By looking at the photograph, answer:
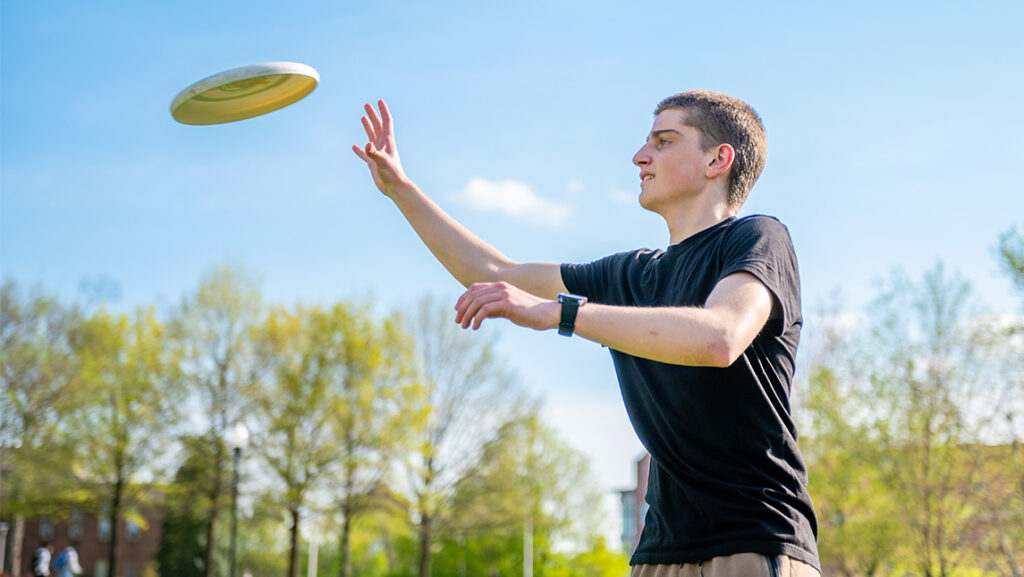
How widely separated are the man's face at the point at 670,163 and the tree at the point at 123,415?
1183 inches

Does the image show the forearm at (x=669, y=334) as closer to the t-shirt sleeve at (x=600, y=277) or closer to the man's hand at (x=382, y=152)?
the t-shirt sleeve at (x=600, y=277)

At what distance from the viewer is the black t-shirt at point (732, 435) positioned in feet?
8.52

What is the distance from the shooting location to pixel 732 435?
105 inches

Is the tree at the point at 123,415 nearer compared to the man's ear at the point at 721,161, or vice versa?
the man's ear at the point at 721,161

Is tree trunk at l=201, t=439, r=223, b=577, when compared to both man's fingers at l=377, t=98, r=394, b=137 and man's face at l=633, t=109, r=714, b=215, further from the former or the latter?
man's face at l=633, t=109, r=714, b=215

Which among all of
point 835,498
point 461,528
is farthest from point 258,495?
point 835,498

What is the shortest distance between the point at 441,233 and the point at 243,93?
140 cm

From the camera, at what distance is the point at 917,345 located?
26.0m

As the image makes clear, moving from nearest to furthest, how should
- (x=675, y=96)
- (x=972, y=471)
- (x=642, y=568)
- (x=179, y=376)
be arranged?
(x=642, y=568)
(x=675, y=96)
(x=972, y=471)
(x=179, y=376)

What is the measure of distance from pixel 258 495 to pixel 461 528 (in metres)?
7.56

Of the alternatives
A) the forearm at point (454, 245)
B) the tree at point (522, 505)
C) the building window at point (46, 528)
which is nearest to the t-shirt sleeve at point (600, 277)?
the forearm at point (454, 245)

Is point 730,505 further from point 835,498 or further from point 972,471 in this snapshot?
point 835,498

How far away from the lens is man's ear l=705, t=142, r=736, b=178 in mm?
3064

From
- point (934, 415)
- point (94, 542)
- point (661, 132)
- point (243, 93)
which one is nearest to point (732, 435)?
point (661, 132)
